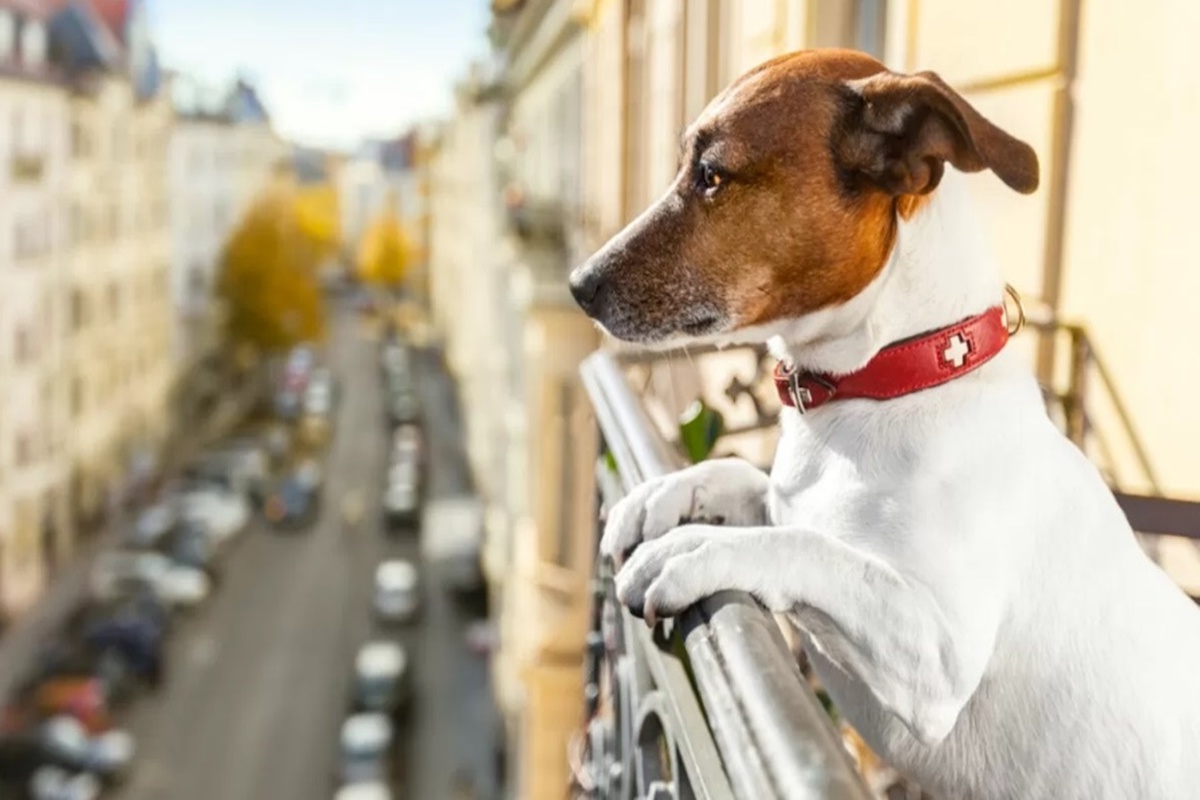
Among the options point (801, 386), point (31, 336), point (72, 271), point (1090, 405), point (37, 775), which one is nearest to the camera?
point (801, 386)

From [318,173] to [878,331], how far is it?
218 ft

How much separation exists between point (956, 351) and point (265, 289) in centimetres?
3164

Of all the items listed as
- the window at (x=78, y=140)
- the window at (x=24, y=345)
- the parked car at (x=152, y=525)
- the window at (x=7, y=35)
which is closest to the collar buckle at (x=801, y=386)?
the window at (x=24, y=345)

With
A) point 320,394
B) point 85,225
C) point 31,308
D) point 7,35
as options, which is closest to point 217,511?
point 31,308

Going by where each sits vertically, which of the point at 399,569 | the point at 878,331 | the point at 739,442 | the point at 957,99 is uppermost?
the point at 957,99

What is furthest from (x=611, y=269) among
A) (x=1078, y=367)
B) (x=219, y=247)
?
(x=219, y=247)

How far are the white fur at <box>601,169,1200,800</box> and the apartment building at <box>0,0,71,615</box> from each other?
59.5ft

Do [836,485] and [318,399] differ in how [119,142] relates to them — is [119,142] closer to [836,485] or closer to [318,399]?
[318,399]

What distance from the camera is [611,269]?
1.65 meters

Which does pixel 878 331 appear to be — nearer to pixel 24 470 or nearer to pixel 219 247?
pixel 24 470

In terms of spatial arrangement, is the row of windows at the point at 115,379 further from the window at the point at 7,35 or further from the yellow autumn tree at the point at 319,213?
the yellow autumn tree at the point at 319,213

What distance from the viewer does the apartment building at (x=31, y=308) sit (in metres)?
18.7

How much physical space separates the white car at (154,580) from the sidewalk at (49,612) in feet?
1.01

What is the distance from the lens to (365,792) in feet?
42.6
